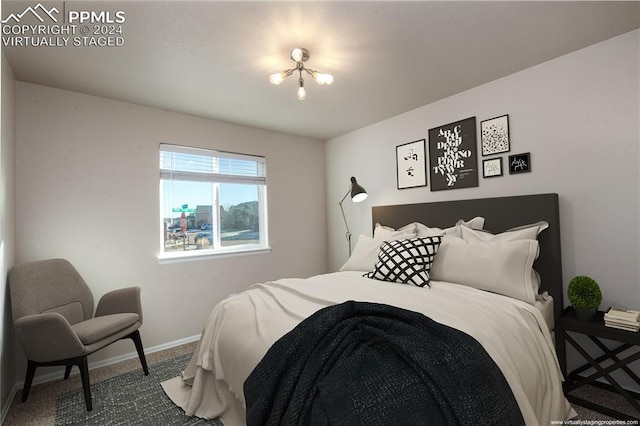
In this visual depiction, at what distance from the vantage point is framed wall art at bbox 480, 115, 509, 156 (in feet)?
8.49

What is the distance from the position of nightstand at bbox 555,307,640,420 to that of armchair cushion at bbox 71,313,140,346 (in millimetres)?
3083

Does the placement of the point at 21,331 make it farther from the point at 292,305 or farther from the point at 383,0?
the point at 383,0

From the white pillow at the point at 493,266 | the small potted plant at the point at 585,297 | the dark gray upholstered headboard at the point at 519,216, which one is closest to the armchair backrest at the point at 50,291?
the white pillow at the point at 493,266

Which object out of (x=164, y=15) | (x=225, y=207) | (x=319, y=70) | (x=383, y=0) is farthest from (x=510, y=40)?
(x=225, y=207)

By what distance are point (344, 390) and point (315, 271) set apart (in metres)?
3.25

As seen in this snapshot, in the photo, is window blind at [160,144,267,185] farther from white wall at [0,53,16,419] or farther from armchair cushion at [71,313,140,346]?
armchair cushion at [71,313,140,346]

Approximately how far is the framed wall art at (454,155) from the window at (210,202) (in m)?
2.06

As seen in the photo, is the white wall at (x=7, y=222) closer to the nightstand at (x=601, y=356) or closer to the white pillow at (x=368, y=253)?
the white pillow at (x=368, y=253)

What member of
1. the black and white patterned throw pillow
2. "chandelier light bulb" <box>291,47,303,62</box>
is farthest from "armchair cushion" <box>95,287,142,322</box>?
"chandelier light bulb" <box>291,47,303,62</box>

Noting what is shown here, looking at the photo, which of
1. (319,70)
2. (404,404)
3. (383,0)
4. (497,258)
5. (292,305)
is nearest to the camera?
(404,404)

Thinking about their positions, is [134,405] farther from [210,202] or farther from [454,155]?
[454,155]

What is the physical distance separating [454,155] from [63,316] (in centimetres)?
354

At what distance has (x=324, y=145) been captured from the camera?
14.7 feet

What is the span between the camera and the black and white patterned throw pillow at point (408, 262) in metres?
2.29
